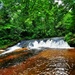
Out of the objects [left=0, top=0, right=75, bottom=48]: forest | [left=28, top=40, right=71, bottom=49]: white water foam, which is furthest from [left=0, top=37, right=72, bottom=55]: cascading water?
[left=0, top=0, right=75, bottom=48]: forest

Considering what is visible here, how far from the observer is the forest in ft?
99.5

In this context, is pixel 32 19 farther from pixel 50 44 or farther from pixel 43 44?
pixel 50 44

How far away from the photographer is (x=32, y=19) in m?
33.5

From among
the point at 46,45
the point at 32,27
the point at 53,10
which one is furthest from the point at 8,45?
the point at 53,10

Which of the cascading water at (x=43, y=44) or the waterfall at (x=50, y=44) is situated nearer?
the waterfall at (x=50, y=44)

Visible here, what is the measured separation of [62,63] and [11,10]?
904 inches

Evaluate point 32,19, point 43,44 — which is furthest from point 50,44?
point 32,19

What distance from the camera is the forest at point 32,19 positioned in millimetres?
30328

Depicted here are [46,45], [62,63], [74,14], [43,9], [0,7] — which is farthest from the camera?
[43,9]

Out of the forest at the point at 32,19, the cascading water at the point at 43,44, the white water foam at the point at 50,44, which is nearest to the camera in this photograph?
the white water foam at the point at 50,44

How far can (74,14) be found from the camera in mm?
23469

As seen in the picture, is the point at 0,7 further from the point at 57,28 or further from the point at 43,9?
the point at 57,28

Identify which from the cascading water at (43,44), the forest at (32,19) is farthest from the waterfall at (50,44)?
the forest at (32,19)

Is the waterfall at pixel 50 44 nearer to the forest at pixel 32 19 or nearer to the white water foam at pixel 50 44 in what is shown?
the white water foam at pixel 50 44
